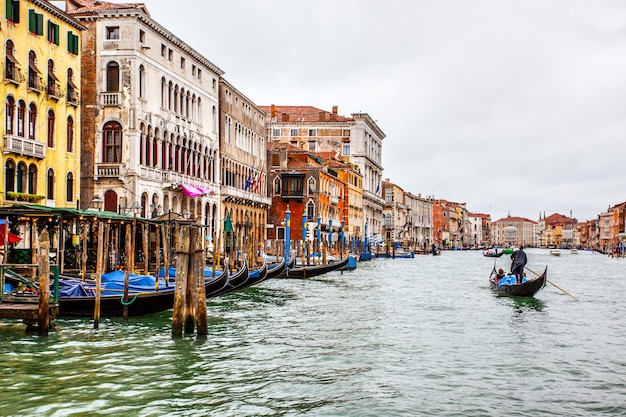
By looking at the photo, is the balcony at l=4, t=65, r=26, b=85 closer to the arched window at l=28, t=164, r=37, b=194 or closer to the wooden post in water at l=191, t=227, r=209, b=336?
the arched window at l=28, t=164, r=37, b=194

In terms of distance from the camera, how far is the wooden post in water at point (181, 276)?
9.26 m

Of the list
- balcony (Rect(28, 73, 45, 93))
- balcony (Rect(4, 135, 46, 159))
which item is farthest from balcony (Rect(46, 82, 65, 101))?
balcony (Rect(4, 135, 46, 159))

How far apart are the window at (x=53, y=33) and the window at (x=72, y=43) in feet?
1.72

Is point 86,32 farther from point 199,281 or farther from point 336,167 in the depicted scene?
point 336,167

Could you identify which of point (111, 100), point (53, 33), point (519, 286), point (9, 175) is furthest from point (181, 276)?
point (111, 100)

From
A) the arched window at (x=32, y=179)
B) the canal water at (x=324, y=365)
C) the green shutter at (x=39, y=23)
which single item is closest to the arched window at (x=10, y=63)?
the green shutter at (x=39, y=23)

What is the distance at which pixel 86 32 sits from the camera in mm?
21172

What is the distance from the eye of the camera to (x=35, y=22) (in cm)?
1734

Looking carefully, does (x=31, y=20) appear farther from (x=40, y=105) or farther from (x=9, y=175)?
(x=9, y=175)

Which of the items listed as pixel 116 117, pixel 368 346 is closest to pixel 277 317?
pixel 368 346

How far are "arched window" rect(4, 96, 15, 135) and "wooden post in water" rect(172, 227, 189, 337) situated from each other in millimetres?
8728

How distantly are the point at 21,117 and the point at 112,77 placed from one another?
4.54 metres

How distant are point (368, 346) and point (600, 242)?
98.2 meters

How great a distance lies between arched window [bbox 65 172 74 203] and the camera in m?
18.8
